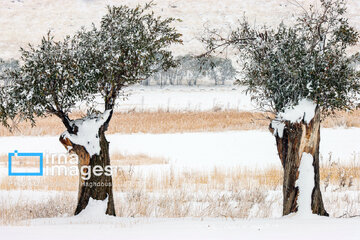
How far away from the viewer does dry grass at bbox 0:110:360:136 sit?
2933 centimetres

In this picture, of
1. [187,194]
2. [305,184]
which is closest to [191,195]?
[187,194]

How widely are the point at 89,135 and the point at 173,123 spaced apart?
20.1 metres

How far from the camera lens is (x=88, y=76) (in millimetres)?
10406

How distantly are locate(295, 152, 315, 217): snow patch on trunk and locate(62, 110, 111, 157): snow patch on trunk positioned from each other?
15.0ft

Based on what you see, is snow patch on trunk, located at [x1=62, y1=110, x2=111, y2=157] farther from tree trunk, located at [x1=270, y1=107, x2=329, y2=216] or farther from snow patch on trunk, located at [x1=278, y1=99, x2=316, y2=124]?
tree trunk, located at [x1=270, y1=107, x2=329, y2=216]

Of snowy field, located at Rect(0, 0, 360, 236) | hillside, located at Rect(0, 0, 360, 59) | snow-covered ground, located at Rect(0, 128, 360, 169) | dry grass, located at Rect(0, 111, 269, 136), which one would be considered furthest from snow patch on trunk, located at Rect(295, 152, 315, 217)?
hillside, located at Rect(0, 0, 360, 59)

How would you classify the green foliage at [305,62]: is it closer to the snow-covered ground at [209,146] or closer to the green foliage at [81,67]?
the green foliage at [81,67]

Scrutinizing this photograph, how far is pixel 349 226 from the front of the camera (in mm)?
9898

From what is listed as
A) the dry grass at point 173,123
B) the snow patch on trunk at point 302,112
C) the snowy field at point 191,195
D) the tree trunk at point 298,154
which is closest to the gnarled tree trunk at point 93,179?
the snowy field at point 191,195

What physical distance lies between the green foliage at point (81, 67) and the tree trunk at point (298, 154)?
3.55 m

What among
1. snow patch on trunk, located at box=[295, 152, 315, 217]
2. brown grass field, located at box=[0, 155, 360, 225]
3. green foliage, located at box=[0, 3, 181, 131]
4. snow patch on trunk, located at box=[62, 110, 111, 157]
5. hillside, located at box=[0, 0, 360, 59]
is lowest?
brown grass field, located at box=[0, 155, 360, 225]

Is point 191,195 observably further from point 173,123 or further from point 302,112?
point 173,123

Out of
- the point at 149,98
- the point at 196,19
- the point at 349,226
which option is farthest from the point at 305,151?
the point at 196,19

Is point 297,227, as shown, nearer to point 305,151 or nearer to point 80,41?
point 305,151
